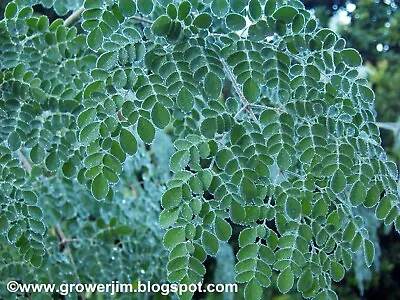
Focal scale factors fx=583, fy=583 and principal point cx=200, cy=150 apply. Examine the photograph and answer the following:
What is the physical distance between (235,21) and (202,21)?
0.23 ft

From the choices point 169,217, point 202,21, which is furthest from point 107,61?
point 169,217

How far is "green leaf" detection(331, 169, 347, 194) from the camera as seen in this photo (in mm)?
914

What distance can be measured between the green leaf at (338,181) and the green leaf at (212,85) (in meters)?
0.22

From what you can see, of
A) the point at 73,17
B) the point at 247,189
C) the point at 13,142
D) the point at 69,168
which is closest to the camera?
the point at 247,189

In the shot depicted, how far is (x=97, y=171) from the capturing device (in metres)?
0.94

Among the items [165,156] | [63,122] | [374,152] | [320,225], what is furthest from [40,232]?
[165,156]

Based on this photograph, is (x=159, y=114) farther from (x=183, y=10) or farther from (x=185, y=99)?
(x=183, y=10)

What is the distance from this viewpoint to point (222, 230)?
0.92 meters

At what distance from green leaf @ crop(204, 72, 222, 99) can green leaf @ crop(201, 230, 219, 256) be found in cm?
22

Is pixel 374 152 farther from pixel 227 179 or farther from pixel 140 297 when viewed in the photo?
pixel 140 297

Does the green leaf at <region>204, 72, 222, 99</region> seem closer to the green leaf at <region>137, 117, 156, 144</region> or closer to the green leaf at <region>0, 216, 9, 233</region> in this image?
the green leaf at <region>137, 117, 156, 144</region>

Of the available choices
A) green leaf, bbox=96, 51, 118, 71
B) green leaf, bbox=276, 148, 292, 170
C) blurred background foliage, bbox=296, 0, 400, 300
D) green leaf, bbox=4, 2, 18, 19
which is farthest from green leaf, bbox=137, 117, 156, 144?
blurred background foliage, bbox=296, 0, 400, 300

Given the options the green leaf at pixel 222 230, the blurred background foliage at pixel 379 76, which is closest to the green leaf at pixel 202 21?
the green leaf at pixel 222 230

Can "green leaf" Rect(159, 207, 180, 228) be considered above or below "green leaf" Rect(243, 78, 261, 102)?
below
